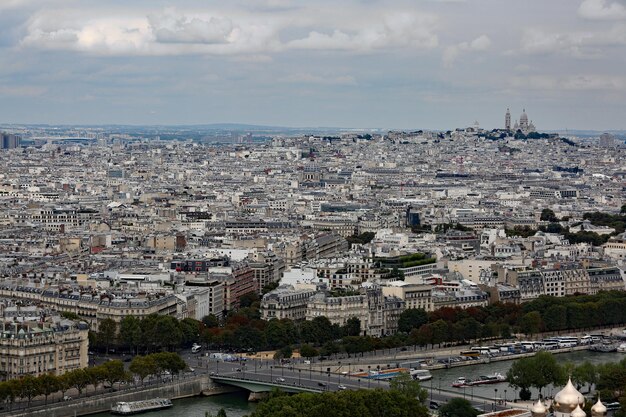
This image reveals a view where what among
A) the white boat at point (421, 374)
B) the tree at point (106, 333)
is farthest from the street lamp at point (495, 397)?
the tree at point (106, 333)

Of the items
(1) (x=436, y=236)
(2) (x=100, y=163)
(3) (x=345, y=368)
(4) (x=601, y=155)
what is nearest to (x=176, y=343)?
(3) (x=345, y=368)

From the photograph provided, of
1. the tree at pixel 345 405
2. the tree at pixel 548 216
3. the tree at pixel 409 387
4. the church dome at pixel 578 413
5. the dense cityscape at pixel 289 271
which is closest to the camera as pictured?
the church dome at pixel 578 413

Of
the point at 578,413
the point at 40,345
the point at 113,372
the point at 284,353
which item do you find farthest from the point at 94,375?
the point at 578,413

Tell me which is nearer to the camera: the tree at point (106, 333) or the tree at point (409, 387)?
the tree at point (409, 387)

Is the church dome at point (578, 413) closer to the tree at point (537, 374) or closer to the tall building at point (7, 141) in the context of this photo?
the tree at point (537, 374)

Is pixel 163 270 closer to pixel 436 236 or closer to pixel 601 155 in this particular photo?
pixel 436 236
